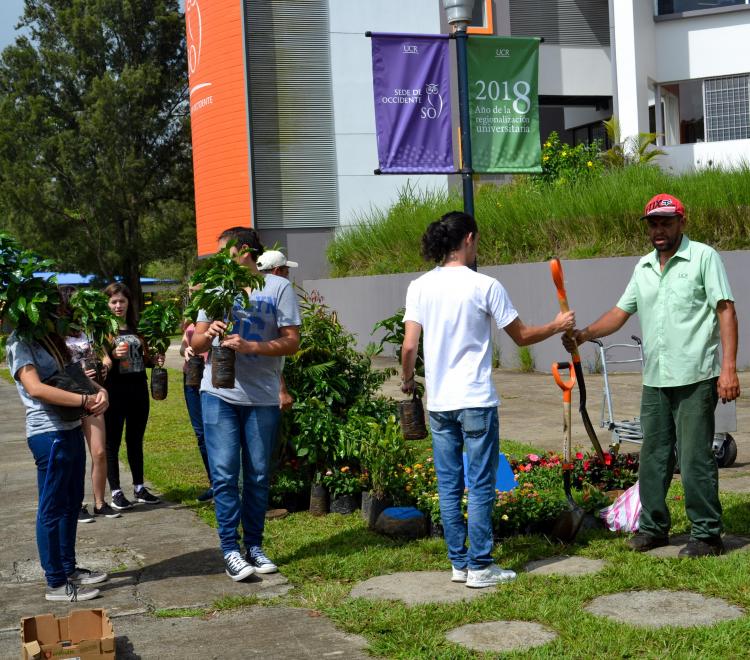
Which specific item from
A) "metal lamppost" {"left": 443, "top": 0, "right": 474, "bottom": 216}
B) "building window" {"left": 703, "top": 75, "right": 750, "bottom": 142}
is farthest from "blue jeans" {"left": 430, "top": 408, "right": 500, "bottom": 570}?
"building window" {"left": 703, "top": 75, "right": 750, "bottom": 142}

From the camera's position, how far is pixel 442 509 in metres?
5.82

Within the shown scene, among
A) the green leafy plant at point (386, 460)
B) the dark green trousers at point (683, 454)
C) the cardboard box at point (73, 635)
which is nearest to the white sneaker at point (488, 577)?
the dark green trousers at point (683, 454)

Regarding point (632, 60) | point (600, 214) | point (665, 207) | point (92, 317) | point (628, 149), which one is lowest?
point (92, 317)

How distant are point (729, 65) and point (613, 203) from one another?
11209 mm

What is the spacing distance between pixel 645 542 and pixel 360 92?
25.1 meters

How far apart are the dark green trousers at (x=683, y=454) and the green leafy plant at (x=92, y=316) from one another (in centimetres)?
332

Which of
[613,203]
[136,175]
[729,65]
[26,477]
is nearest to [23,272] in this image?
[26,477]

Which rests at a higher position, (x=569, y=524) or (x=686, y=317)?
(x=686, y=317)

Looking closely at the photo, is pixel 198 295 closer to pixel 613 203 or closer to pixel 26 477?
pixel 26 477

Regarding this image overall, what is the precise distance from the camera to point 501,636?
4.86m

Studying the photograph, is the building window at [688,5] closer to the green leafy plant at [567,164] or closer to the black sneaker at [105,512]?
the green leafy plant at [567,164]

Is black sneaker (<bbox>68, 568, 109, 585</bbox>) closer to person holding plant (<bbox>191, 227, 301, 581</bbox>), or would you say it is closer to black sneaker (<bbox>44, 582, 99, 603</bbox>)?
black sneaker (<bbox>44, 582, 99, 603</bbox>)

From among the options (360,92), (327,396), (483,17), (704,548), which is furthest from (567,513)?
(360,92)

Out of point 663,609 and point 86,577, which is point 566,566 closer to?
point 663,609
